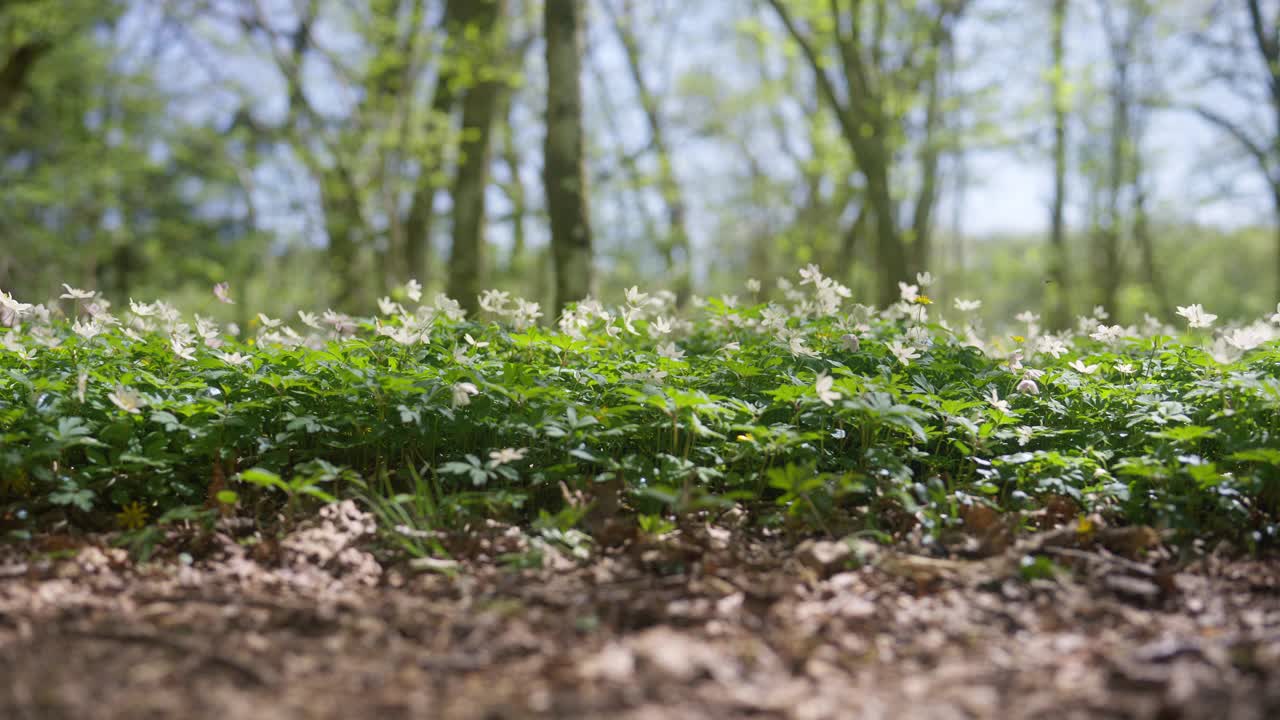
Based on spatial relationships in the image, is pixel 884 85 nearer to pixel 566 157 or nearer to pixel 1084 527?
pixel 566 157

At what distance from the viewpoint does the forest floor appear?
71.5 inches

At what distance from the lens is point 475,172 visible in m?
10.4

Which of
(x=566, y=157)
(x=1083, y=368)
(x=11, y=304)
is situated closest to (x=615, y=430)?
(x=1083, y=368)

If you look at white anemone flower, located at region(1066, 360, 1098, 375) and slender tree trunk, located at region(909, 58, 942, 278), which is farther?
slender tree trunk, located at region(909, 58, 942, 278)

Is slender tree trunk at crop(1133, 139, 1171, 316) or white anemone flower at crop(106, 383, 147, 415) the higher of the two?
slender tree trunk at crop(1133, 139, 1171, 316)

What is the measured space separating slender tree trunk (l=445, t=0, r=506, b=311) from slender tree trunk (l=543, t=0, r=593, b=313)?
3.21 metres

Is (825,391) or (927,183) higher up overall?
(927,183)

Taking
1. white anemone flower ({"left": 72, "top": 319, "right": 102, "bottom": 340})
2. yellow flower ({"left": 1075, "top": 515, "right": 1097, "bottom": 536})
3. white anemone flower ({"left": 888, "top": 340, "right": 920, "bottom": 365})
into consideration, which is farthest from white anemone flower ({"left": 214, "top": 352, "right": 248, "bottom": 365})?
yellow flower ({"left": 1075, "top": 515, "right": 1097, "bottom": 536})

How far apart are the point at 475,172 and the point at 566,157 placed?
3.77 metres

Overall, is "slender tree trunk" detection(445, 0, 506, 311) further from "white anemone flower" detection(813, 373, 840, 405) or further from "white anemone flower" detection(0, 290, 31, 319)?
"white anemone flower" detection(813, 373, 840, 405)

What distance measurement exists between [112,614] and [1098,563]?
3089mm

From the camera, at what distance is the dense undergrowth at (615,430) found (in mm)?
3016

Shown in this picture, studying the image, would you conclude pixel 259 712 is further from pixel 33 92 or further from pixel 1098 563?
pixel 33 92

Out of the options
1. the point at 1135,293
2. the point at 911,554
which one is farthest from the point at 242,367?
the point at 1135,293
